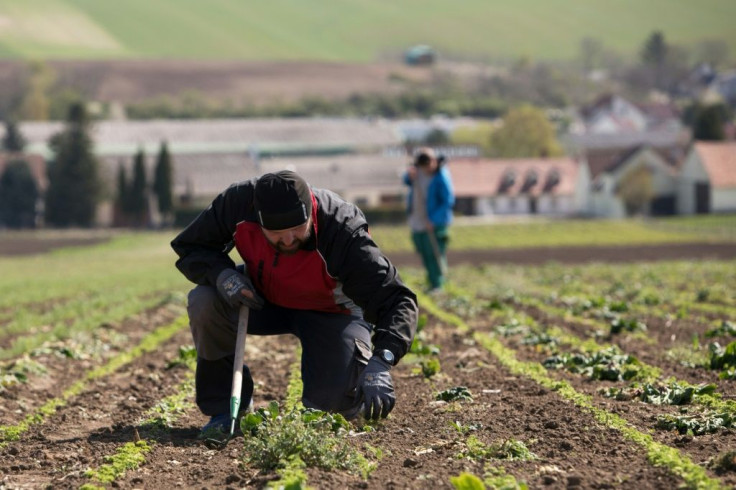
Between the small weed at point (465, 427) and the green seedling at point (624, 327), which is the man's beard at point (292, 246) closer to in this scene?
the small weed at point (465, 427)

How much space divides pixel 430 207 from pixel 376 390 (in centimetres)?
1082

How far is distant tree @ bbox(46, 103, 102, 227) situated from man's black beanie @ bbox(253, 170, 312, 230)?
69.1 meters

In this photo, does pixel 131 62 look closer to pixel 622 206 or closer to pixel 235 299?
pixel 622 206

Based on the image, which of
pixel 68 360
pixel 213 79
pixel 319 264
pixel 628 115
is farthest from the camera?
pixel 213 79

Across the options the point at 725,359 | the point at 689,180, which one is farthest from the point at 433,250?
the point at 689,180

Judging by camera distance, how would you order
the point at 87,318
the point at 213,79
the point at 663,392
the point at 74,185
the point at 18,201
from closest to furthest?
1. the point at 663,392
2. the point at 87,318
3. the point at 18,201
4. the point at 74,185
5. the point at 213,79

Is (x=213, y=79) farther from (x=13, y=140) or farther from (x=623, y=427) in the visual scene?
(x=623, y=427)

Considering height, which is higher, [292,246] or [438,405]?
[292,246]

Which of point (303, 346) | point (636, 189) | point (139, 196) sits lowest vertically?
point (139, 196)

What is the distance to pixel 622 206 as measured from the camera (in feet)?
274

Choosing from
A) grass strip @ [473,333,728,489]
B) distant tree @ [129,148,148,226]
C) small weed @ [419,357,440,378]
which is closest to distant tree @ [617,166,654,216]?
distant tree @ [129,148,148,226]

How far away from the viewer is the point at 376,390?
284 inches

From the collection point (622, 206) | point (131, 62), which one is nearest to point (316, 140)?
point (622, 206)

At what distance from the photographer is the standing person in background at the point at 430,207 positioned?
17906 mm
